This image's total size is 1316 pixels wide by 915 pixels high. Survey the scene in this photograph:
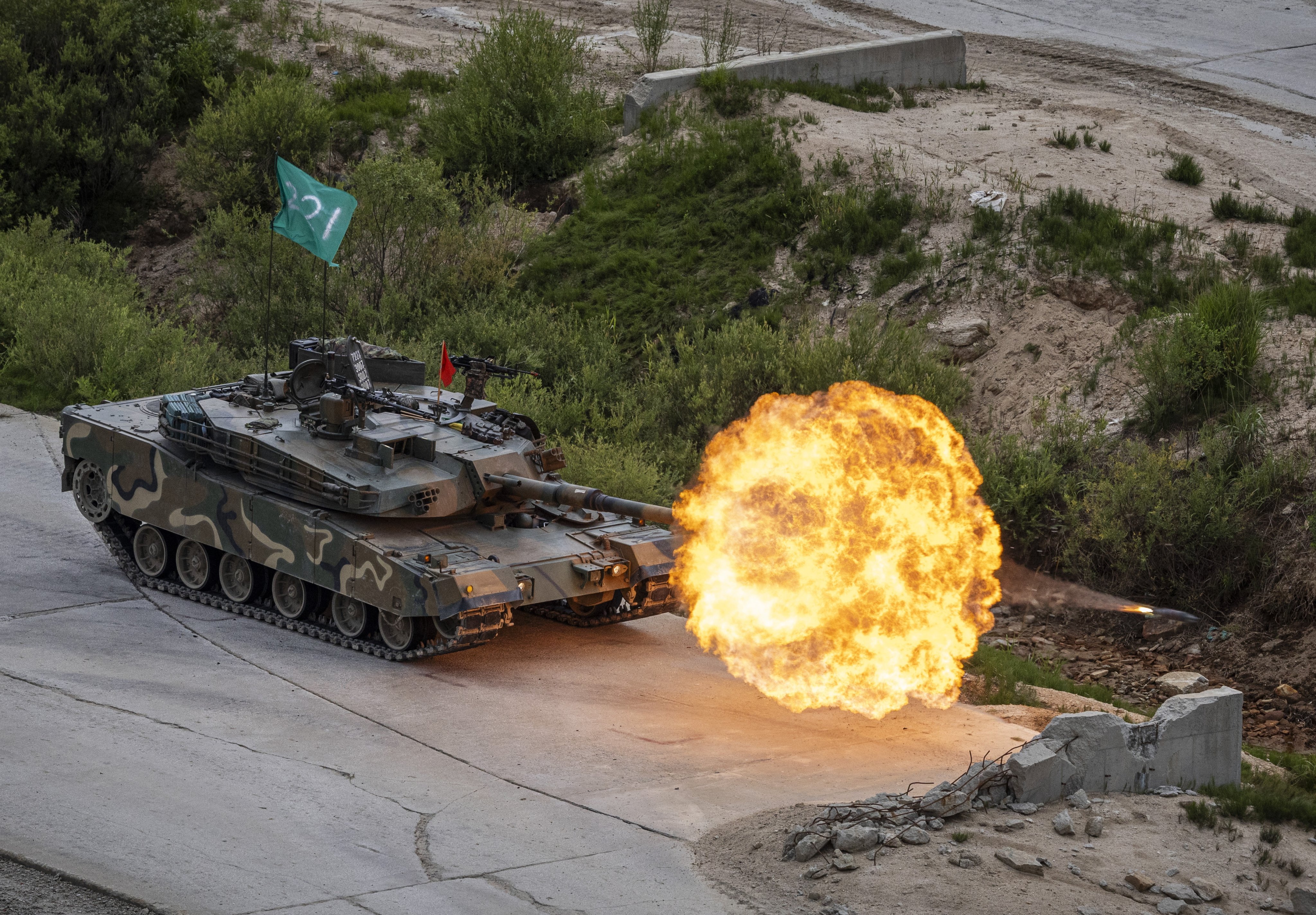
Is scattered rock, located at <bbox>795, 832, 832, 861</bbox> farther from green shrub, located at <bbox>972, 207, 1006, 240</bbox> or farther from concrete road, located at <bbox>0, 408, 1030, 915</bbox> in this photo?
green shrub, located at <bbox>972, 207, 1006, 240</bbox>

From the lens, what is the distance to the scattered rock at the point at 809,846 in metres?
10.1

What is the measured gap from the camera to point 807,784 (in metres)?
11.9

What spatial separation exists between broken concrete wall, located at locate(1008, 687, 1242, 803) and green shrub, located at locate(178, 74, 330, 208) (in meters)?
25.9

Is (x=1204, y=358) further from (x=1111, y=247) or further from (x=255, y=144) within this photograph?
(x=255, y=144)

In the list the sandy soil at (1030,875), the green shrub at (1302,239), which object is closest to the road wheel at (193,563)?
the sandy soil at (1030,875)

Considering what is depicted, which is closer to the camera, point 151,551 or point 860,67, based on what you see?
point 151,551

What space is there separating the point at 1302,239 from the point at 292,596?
16.3 metres

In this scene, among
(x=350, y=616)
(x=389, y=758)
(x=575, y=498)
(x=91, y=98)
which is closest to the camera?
(x=389, y=758)

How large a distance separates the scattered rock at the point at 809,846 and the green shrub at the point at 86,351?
1615 centimetres

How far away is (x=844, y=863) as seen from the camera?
980 cm

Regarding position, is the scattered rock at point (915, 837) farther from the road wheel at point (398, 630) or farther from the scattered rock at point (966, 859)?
the road wheel at point (398, 630)

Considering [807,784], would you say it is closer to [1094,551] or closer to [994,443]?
[1094,551]

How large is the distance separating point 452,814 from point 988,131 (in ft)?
67.9

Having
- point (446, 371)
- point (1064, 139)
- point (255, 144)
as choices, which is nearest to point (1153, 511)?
point (446, 371)
